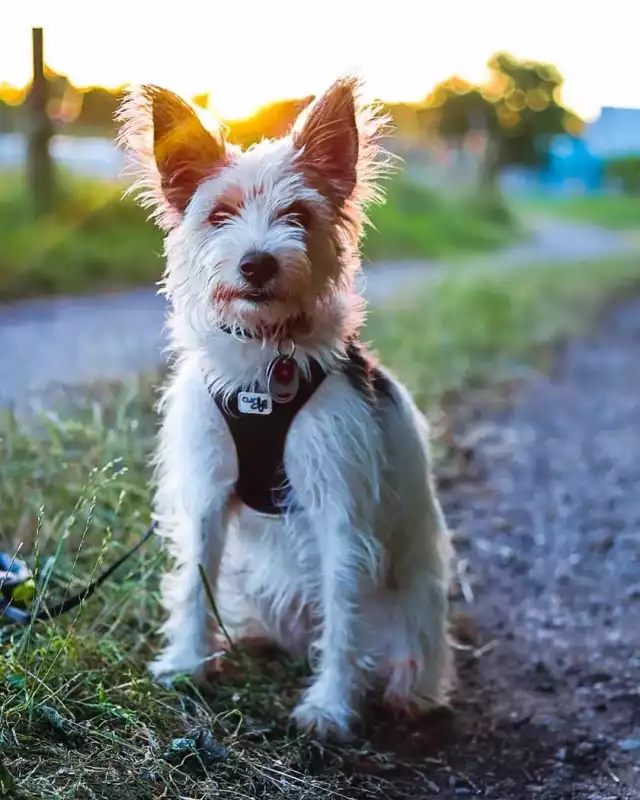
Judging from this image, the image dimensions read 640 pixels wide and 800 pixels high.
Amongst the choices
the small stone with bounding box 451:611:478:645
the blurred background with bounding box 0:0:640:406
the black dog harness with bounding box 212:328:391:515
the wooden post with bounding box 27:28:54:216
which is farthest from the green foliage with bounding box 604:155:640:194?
the black dog harness with bounding box 212:328:391:515

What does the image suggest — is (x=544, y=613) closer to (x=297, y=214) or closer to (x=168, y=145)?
(x=297, y=214)

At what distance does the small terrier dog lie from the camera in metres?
2.14

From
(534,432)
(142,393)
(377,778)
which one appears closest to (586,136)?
(534,432)

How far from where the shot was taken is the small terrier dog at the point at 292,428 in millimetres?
2139

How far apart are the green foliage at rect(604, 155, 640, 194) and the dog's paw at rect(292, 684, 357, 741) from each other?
174 inches

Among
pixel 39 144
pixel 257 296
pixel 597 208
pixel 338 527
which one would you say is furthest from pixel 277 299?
pixel 597 208

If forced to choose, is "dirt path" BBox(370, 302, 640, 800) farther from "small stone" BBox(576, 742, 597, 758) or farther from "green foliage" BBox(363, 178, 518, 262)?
"green foliage" BBox(363, 178, 518, 262)

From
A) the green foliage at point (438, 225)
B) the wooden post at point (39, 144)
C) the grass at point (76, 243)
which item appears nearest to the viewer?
the wooden post at point (39, 144)

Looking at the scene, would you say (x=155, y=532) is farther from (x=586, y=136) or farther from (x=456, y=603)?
(x=586, y=136)

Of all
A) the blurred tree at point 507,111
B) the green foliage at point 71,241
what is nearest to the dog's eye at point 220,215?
the green foliage at point 71,241

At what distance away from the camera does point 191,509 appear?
95.6 inches

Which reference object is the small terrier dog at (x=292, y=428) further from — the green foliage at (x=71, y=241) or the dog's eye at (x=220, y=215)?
the green foliage at (x=71, y=241)

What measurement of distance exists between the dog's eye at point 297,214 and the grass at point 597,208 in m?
4.34

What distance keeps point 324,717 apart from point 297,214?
1.14 metres
